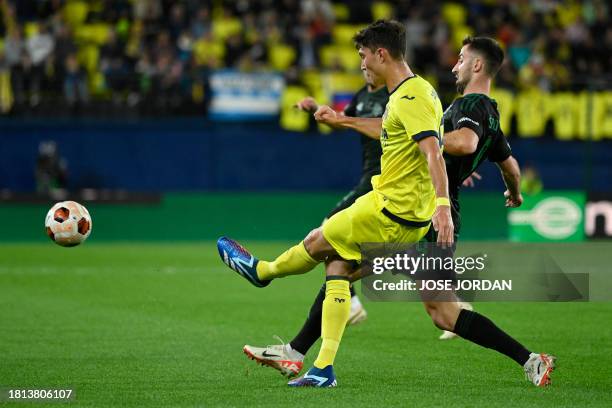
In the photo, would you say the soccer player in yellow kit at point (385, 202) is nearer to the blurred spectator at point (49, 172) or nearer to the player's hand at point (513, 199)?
the player's hand at point (513, 199)

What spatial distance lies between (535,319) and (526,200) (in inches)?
324

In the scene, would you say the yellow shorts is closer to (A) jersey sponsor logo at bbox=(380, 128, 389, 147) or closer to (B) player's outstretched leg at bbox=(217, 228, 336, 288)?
(B) player's outstretched leg at bbox=(217, 228, 336, 288)

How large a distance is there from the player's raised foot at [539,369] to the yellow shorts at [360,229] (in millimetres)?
1125

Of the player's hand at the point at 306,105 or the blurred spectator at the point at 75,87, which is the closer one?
the player's hand at the point at 306,105

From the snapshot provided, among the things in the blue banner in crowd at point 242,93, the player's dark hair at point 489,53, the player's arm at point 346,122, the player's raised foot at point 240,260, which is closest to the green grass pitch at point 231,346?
the player's raised foot at point 240,260

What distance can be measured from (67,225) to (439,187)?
12.4 ft

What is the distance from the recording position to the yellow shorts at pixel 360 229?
21.8ft

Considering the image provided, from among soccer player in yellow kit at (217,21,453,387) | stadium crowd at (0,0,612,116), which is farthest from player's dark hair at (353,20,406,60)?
stadium crowd at (0,0,612,116)

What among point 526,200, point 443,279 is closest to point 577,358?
point 443,279

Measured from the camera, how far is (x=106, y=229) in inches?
784

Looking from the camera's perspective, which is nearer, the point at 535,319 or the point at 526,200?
the point at 535,319

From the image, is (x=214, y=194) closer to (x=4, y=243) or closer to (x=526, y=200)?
(x=4, y=243)

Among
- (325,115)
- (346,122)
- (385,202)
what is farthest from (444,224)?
(346,122)

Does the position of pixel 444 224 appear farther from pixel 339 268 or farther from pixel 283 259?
pixel 283 259
